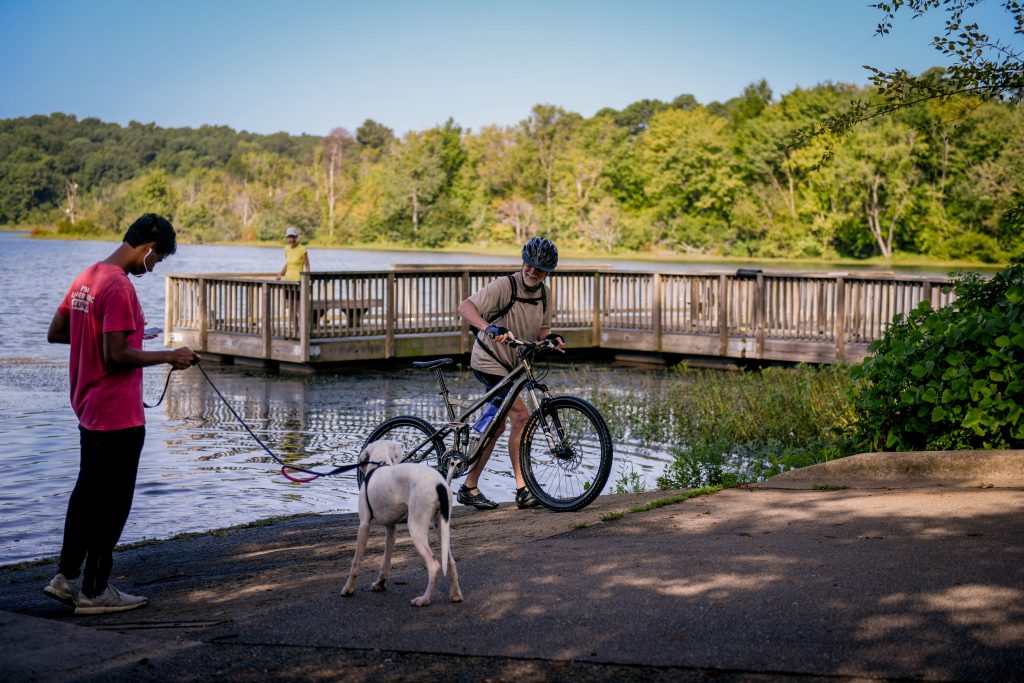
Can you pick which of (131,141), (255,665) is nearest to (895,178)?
(255,665)

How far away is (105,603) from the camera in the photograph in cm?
573

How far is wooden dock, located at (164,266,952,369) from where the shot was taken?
2006cm

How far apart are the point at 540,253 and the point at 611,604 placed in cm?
327

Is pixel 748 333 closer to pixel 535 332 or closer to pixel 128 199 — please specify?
pixel 535 332

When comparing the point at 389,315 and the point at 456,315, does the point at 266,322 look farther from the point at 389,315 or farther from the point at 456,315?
the point at 456,315

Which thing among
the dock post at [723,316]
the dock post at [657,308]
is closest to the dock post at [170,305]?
the dock post at [657,308]

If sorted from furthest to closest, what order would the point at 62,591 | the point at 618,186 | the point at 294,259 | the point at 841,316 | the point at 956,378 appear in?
the point at 618,186
the point at 294,259
the point at 841,316
the point at 956,378
the point at 62,591

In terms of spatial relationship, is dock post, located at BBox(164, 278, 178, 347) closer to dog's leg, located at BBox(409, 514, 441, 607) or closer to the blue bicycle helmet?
the blue bicycle helmet

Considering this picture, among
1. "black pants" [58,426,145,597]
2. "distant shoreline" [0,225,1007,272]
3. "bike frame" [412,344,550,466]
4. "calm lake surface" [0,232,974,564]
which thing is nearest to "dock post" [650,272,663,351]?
"calm lake surface" [0,232,974,564]

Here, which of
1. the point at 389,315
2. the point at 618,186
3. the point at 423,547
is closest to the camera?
the point at 423,547

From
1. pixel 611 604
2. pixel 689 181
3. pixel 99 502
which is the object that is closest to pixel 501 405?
pixel 611 604

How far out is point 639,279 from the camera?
23438mm

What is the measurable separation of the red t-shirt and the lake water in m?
2.58

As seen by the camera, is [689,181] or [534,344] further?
[689,181]
